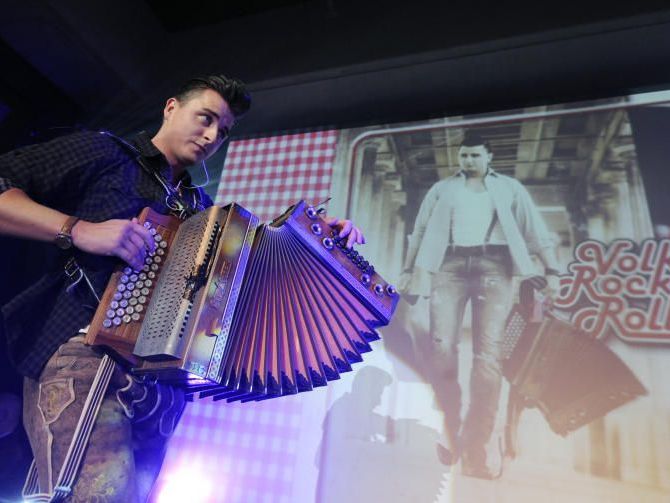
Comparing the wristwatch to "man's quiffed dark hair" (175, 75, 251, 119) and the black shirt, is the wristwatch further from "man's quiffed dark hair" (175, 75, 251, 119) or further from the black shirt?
"man's quiffed dark hair" (175, 75, 251, 119)

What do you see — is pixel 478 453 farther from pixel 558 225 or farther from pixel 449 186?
pixel 449 186

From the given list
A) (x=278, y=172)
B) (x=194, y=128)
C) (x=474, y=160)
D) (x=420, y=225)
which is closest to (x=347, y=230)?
(x=194, y=128)

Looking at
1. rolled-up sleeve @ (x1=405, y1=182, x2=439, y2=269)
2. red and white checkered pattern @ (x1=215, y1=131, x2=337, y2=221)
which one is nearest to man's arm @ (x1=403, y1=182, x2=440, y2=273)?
rolled-up sleeve @ (x1=405, y1=182, x2=439, y2=269)

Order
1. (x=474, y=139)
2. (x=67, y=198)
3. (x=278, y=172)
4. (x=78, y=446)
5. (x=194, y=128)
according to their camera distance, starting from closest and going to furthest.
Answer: (x=78, y=446) < (x=67, y=198) < (x=194, y=128) < (x=474, y=139) < (x=278, y=172)

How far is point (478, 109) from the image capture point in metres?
2.34

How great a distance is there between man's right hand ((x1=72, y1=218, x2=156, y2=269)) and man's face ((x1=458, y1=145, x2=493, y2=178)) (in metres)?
1.59

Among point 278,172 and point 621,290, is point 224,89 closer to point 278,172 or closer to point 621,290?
point 278,172

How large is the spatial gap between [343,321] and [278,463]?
2.88 feet

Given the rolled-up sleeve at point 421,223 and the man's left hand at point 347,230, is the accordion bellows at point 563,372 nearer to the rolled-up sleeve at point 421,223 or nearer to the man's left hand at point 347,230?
the rolled-up sleeve at point 421,223

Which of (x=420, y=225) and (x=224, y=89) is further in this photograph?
(x=420, y=225)

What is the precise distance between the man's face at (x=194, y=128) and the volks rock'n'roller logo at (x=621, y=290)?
137cm

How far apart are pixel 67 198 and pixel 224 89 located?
1.56 feet

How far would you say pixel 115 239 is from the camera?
3.02 ft

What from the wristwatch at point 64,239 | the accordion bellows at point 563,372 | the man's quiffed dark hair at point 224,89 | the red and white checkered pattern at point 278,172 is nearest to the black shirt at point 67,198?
the wristwatch at point 64,239
